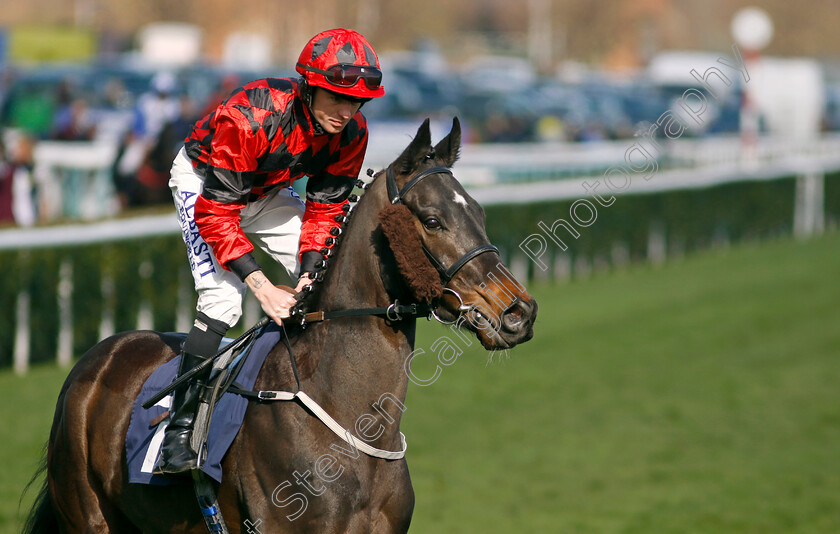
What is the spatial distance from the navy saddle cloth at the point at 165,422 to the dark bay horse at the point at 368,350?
4 cm

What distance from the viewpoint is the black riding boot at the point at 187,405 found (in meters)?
3.12

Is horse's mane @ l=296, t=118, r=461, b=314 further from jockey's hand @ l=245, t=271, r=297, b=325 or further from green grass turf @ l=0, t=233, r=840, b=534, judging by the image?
green grass turf @ l=0, t=233, r=840, b=534

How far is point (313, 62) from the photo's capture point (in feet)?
9.94

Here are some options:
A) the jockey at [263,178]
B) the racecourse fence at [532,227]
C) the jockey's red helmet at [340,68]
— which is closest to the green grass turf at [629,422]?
the racecourse fence at [532,227]

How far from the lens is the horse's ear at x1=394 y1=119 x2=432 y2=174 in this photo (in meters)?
2.87

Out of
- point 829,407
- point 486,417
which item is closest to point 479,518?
point 486,417

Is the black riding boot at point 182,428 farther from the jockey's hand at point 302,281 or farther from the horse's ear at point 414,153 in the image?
the horse's ear at point 414,153

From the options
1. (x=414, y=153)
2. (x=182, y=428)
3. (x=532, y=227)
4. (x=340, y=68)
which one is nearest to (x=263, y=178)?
(x=340, y=68)

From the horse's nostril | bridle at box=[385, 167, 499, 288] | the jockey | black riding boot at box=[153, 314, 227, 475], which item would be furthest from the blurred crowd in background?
the horse's nostril

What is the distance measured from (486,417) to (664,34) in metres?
45.0

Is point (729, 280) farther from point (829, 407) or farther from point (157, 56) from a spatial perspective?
point (157, 56)

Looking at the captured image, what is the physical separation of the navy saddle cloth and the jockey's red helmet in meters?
0.79

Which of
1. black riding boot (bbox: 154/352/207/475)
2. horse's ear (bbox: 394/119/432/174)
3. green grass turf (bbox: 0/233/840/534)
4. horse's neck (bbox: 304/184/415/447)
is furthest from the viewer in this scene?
green grass turf (bbox: 0/233/840/534)

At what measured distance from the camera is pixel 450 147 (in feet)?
9.75
